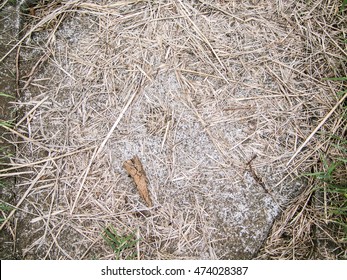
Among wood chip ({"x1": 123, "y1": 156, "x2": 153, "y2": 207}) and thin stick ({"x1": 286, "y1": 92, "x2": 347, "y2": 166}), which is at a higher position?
thin stick ({"x1": 286, "y1": 92, "x2": 347, "y2": 166})

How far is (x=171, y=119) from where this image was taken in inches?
74.7

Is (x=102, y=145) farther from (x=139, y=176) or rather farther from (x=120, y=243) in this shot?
(x=120, y=243)

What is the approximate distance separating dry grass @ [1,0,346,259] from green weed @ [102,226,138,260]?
35mm

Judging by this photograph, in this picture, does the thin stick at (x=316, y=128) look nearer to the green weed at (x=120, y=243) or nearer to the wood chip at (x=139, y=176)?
the wood chip at (x=139, y=176)

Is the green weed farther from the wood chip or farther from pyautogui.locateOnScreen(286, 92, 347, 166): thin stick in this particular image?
pyautogui.locateOnScreen(286, 92, 347, 166): thin stick

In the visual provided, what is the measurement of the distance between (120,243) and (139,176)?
37 centimetres

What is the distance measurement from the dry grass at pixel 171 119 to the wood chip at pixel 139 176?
0.04m

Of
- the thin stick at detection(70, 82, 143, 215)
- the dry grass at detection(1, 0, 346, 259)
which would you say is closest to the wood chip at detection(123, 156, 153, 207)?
the dry grass at detection(1, 0, 346, 259)

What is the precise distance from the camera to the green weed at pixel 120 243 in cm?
179

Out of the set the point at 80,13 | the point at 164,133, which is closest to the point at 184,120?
the point at 164,133

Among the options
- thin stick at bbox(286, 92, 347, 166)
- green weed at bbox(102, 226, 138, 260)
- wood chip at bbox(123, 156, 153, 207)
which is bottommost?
green weed at bbox(102, 226, 138, 260)

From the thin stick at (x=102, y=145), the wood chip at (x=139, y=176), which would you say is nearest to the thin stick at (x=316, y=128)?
the wood chip at (x=139, y=176)

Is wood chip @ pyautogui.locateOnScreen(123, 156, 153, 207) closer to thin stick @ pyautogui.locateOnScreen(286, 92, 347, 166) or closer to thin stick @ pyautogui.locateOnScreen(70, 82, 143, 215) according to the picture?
thin stick @ pyautogui.locateOnScreen(70, 82, 143, 215)

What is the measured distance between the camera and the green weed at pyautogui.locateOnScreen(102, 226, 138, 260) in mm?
1785
